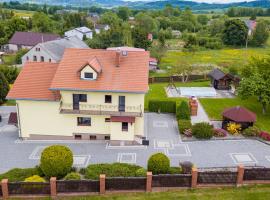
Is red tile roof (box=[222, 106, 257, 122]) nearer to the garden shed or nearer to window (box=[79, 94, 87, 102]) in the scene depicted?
the garden shed

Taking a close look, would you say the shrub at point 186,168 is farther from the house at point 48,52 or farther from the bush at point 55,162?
the house at point 48,52

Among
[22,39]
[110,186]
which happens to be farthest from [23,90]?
[22,39]

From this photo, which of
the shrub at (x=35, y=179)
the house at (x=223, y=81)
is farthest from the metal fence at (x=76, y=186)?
the house at (x=223, y=81)

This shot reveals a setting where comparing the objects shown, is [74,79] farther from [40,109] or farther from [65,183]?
[65,183]

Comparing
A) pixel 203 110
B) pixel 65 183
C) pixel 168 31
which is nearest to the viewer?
pixel 65 183

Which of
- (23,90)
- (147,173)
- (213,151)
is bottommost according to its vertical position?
(213,151)

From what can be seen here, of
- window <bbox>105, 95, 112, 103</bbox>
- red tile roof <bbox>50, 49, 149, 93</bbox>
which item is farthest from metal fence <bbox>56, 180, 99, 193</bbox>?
window <bbox>105, 95, 112, 103</bbox>
